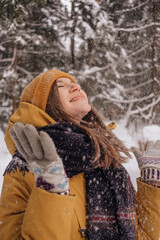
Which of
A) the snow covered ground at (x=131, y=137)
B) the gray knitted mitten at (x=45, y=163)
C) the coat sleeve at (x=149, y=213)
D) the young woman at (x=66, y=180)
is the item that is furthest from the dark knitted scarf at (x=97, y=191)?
the snow covered ground at (x=131, y=137)

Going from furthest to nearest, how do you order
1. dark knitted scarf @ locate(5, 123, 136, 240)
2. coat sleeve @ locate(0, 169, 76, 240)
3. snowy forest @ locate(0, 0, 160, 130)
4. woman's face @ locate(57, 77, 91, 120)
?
snowy forest @ locate(0, 0, 160, 130)
woman's face @ locate(57, 77, 91, 120)
dark knitted scarf @ locate(5, 123, 136, 240)
coat sleeve @ locate(0, 169, 76, 240)

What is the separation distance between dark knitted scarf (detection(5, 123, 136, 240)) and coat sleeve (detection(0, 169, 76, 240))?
0.83 feet

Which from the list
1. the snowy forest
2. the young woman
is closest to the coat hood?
the young woman

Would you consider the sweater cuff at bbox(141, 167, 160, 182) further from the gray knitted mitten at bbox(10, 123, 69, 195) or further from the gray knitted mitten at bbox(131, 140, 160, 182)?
the gray knitted mitten at bbox(10, 123, 69, 195)

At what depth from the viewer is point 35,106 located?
72.9 inches

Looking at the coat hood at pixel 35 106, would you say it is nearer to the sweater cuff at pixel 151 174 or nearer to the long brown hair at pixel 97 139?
the long brown hair at pixel 97 139

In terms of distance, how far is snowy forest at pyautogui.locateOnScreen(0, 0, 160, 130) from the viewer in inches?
458

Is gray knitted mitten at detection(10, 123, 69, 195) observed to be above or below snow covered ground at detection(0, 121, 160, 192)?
above

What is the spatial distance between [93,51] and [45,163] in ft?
37.4

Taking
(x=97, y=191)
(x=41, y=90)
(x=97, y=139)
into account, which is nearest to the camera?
(x=97, y=191)

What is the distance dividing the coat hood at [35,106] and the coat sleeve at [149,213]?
901mm

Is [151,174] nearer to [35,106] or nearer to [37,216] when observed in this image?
[37,216]

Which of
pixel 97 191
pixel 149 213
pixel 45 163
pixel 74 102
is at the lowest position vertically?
pixel 149 213

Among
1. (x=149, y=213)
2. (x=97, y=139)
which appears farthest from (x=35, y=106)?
(x=149, y=213)
